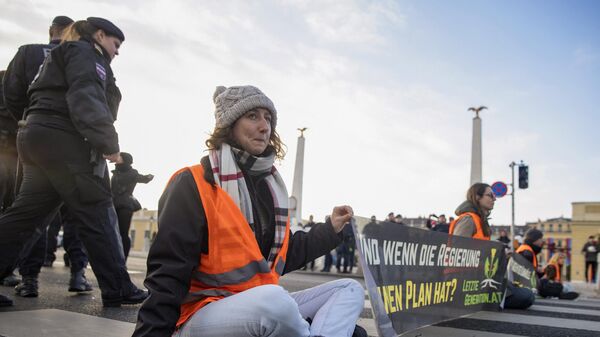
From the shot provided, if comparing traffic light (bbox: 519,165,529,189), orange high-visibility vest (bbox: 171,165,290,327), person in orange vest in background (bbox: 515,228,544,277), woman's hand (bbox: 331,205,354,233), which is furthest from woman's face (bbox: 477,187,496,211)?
traffic light (bbox: 519,165,529,189)

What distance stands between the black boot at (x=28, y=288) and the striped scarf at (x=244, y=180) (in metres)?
2.74

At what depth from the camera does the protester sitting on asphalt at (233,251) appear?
1.71 meters

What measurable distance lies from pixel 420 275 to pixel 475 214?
2.15 meters

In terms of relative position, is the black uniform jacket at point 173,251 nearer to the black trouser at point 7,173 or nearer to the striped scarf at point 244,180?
the striped scarf at point 244,180

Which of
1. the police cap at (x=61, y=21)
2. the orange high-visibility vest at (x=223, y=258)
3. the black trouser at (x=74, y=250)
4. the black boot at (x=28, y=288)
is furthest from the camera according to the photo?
the black trouser at (x=74, y=250)

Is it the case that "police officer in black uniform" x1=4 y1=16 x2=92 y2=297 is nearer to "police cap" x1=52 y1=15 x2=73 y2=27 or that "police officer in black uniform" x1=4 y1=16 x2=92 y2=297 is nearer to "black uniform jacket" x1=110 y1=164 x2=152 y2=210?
"police cap" x1=52 y1=15 x2=73 y2=27

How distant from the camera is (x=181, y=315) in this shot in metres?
1.87

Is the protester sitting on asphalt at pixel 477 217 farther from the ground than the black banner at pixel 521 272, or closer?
farther from the ground

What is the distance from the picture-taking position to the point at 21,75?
12.3ft

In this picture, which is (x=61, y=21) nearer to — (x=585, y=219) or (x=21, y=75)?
(x=21, y=75)

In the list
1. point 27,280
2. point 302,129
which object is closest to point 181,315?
point 27,280

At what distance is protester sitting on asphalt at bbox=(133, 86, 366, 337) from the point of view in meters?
1.71

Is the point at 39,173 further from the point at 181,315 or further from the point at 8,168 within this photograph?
the point at 181,315

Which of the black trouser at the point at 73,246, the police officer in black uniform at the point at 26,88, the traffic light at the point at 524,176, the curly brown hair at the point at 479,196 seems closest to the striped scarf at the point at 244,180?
the police officer in black uniform at the point at 26,88
